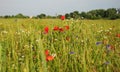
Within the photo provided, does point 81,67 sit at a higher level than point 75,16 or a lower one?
lower

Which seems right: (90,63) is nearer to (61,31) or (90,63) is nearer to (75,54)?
(75,54)

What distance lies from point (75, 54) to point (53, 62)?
24 centimetres

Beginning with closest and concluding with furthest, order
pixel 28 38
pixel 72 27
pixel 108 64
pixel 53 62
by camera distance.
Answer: pixel 108 64
pixel 53 62
pixel 28 38
pixel 72 27

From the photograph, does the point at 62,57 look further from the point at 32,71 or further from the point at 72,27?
the point at 72,27

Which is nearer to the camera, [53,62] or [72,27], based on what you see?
[53,62]

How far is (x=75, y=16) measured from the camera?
199 inches

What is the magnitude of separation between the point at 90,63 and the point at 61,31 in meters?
1.53

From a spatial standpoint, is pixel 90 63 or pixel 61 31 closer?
pixel 90 63

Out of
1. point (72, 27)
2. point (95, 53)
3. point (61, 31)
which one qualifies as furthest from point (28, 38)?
point (95, 53)

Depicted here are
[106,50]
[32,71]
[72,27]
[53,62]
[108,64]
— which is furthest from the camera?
[72,27]

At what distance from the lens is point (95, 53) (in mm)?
2594

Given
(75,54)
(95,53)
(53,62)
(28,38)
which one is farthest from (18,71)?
(28,38)

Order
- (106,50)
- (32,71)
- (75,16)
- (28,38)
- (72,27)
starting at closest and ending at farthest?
(32,71)
(106,50)
(28,38)
(72,27)
(75,16)

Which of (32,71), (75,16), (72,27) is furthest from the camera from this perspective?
(75,16)
